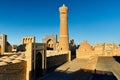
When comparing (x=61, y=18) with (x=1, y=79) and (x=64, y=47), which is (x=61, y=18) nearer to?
(x=64, y=47)

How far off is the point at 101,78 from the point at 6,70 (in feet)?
26.6

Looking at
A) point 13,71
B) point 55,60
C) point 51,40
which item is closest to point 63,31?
point 51,40

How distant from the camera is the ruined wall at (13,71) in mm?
10571

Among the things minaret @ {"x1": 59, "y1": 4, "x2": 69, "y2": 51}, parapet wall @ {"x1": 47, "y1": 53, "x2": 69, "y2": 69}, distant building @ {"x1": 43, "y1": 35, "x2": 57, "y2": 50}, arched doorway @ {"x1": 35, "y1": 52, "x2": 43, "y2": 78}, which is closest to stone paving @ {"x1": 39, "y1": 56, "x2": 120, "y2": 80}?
parapet wall @ {"x1": 47, "y1": 53, "x2": 69, "y2": 69}

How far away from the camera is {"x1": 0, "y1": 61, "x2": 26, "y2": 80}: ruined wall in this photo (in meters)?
10.6

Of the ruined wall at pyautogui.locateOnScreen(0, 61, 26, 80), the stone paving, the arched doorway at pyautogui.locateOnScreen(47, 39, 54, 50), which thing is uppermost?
the arched doorway at pyautogui.locateOnScreen(47, 39, 54, 50)

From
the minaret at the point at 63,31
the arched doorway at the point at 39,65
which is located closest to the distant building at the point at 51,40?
the minaret at the point at 63,31

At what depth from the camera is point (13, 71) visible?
11.6 meters

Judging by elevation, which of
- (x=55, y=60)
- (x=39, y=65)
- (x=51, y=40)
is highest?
(x=51, y=40)

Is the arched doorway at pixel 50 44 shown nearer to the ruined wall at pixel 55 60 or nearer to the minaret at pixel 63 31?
the minaret at pixel 63 31

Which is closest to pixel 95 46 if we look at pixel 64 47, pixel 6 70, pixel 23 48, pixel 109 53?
pixel 109 53

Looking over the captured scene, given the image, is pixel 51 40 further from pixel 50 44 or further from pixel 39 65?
pixel 39 65

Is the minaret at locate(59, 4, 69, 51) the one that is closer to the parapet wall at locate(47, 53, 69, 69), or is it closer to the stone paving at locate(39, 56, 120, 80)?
the parapet wall at locate(47, 53, 69, 69)

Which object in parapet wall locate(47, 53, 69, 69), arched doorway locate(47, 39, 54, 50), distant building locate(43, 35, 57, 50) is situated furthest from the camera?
arched doorway locate(47, 39, 54, 50)
